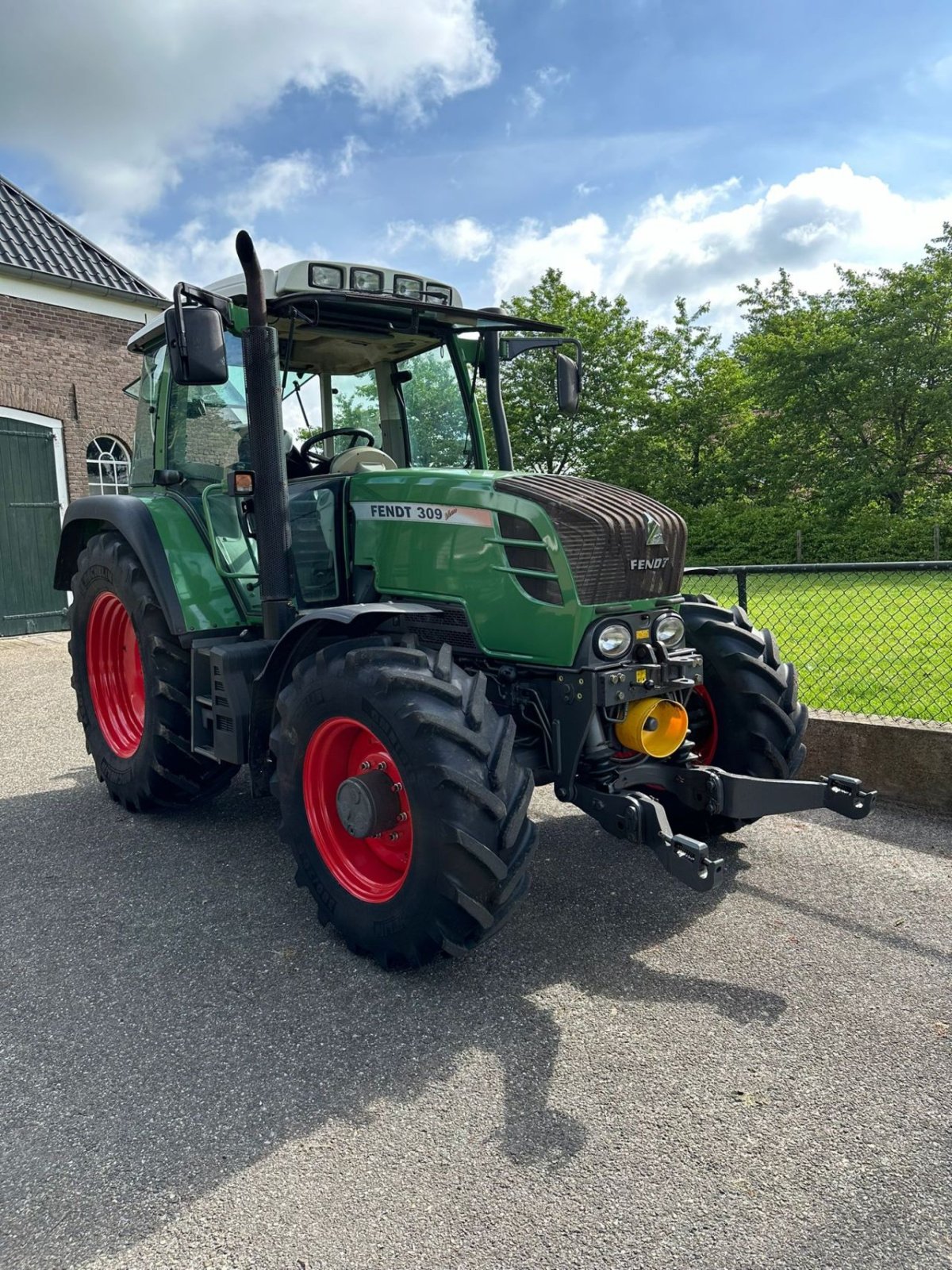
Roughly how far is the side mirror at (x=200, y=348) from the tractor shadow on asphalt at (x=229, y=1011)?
6.76ft

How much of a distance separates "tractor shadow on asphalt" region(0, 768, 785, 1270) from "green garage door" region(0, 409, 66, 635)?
8.42m

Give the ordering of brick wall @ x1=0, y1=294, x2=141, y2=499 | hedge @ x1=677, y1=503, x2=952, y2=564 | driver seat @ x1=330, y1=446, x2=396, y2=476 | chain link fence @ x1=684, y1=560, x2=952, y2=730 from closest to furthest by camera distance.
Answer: driver seat @ x1=330, y1=446, x2=396, y2=476 → chain link fence @ x1=684, y1=560, x2=952, y2=730 → brick wall @ x1=0, y1=294, x2=141, y2=499 → hedge @ x1=677, y1=503, x2=952, y2=564

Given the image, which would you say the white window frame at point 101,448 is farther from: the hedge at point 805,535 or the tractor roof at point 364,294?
the hedge at point 805,535

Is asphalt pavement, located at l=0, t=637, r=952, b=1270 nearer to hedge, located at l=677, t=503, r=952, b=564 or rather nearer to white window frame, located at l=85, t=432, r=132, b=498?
white window frame, located at l=85, t=432, r=132, b=498

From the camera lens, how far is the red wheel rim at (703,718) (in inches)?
155

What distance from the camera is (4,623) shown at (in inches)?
457

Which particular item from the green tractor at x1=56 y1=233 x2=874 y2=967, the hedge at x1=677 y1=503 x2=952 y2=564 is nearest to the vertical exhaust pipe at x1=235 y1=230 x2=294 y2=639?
the green tractor at x1=56 y1=233 x2=874 y2=967

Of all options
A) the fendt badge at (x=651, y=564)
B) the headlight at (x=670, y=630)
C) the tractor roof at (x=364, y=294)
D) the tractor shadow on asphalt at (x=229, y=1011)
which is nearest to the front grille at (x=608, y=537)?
the fendt badge at (x=651, y=564)

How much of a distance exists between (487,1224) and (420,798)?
3.82 ft

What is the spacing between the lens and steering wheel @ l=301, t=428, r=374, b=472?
Result: 14.5 feet

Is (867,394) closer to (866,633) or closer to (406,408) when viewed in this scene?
(866,633)

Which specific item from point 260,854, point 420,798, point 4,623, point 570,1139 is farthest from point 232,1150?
point 4,623

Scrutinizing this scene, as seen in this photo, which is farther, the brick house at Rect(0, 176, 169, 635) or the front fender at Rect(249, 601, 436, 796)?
the brick house at Rect(0, 176, 169, 635)

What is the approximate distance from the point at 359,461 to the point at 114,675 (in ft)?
6.74
